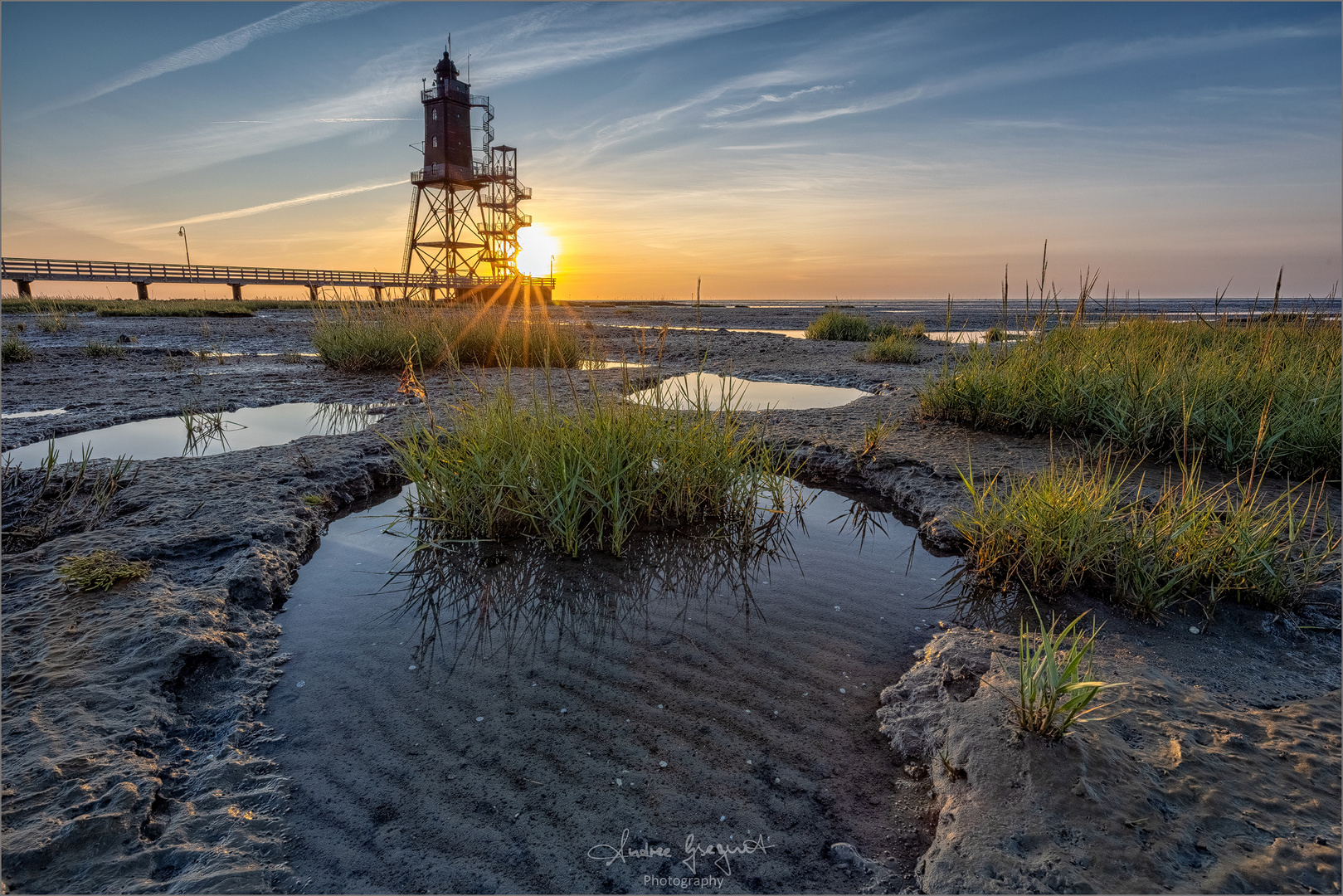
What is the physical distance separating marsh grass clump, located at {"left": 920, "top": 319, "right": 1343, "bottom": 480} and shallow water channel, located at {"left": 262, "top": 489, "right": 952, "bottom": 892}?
223 cm

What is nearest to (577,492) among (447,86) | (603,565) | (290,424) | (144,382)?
(603,565)

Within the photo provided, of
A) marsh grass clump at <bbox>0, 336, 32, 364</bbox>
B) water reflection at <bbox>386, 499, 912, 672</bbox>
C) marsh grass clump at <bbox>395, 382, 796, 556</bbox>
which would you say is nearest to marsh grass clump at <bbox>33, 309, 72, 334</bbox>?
marsh grass clump at <bbox>0, 336, 32, 364</bbox>

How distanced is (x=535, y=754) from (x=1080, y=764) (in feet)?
4.88

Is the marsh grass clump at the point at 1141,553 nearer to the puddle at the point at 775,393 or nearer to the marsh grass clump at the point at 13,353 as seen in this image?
the puddle at the point at 775,393

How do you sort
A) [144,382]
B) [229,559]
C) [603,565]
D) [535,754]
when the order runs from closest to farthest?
[535,754] < [229,559] < [603,565] < [144,382]

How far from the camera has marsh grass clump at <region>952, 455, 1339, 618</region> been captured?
246 cm

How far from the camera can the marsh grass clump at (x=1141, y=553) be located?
246 cm

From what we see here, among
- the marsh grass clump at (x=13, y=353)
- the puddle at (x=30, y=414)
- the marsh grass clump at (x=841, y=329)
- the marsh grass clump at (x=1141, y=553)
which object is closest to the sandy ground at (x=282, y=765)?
the marsh grass clump at (x=1141, y=553)

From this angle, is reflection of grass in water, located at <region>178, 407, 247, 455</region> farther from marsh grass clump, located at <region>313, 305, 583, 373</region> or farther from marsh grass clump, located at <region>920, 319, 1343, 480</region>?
marsh grass clump, located at <region>920, 319, 1343, 480</region>

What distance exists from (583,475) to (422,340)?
5538 mm

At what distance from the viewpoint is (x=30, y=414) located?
215 inches

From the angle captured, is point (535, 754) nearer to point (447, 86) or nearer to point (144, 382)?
point (144, 382)

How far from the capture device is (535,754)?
1793mm

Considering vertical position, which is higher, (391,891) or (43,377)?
(43,377)
